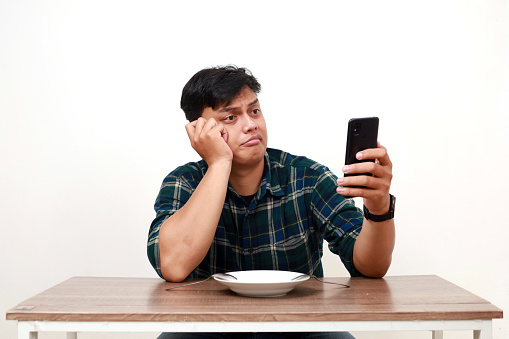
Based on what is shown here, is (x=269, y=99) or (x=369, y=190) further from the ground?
(x=269, y=99)

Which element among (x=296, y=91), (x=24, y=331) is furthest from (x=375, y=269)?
(x=296, y=91)

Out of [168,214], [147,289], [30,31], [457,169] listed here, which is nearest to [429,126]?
[457,169]

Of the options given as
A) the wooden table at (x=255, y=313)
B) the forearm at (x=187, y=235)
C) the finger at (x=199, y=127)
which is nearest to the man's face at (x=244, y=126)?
the finger at (x=199, y=127)

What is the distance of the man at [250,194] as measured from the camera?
1.68 metres

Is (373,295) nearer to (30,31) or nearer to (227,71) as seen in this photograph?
(227,71)

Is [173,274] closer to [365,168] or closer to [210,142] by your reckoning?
[210,142]

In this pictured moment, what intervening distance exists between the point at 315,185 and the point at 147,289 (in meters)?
0.67

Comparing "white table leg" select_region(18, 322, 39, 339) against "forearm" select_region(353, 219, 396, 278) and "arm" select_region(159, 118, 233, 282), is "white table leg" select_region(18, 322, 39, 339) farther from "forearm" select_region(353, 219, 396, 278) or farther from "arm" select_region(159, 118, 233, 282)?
"forearm" select_region(353, 219, 396, 278)

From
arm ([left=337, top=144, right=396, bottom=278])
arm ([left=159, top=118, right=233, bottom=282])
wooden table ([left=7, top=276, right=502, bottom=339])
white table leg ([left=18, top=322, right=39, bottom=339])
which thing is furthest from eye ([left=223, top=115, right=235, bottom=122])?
white table leg ([left=18, top=322, right=39, bottom=339])

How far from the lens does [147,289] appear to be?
1.40 m

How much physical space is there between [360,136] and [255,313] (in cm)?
54

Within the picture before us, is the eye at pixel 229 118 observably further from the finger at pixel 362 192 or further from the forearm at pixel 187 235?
the finger at pixel 362 192

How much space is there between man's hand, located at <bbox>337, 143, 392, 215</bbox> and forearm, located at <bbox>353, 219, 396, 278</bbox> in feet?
0.27

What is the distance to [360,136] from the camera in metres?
1.42
